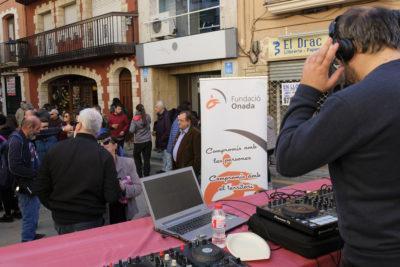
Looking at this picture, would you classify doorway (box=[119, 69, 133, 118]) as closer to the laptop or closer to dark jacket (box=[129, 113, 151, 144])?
dark jacket (box=[129, 113, 151, 144])

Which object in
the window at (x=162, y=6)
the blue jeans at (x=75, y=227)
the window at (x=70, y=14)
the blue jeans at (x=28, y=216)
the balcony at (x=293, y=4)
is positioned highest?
the window at (x=70, y=14)

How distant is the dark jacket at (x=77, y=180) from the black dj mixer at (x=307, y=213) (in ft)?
4.79

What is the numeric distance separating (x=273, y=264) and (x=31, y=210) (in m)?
3.88

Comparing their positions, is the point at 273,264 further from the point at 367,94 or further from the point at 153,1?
the point at 153,1

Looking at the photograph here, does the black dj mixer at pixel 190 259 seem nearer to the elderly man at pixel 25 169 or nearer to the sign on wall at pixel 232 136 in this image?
the sign on wall at pixel 232 136

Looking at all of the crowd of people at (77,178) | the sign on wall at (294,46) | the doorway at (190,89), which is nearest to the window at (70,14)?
the doorway at (190,89)

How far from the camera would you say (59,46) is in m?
16.7

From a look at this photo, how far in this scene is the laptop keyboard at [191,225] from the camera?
8.06 feet

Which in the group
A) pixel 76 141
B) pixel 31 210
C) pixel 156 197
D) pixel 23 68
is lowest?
pixel 31 210

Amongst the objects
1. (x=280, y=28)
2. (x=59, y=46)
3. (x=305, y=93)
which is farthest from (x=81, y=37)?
(x=305, y=93)

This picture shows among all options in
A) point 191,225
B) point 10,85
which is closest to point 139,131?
point 191,225

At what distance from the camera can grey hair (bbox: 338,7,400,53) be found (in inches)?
54.9

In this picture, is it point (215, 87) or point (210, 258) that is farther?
point (215, 87)

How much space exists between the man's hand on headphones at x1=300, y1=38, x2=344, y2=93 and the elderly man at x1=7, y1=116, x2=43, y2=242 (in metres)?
4.19
